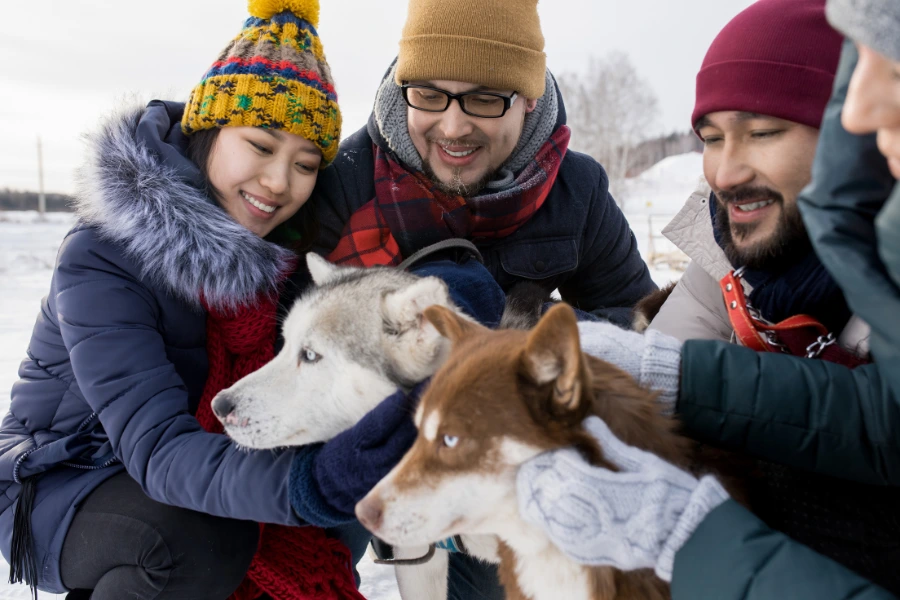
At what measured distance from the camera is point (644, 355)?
1501 millimetres

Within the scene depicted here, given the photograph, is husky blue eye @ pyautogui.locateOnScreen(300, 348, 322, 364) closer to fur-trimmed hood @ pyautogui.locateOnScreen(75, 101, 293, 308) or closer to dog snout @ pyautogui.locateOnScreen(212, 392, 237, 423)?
dog snout @ pyautogui.locateOnScreen(212, 392, 237, 423)

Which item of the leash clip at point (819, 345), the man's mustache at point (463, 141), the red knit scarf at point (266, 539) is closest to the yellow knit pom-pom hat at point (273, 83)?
the man's mustache at point (463, 141)

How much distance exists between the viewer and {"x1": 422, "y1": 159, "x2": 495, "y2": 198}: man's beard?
2545 mm

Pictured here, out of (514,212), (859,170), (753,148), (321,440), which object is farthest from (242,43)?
(859,170)

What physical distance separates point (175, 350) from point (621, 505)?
1589mm

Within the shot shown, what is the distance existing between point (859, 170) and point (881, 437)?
2.17 ft

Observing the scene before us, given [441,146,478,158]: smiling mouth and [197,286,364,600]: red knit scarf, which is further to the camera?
[441,146,478,158]: smiling mouth

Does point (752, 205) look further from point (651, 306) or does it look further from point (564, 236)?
point (564, 236)

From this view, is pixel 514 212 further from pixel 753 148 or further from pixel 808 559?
pixel 808 559

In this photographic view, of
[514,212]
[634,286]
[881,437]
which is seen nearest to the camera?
[881,437]

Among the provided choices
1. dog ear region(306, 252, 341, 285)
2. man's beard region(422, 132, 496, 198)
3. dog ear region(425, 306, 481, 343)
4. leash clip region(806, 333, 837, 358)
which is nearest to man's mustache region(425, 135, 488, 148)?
man's beard region(422, 132, 496, 198)

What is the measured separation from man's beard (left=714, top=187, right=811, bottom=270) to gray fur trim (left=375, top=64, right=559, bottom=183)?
98 centimetres

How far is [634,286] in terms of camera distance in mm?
3039

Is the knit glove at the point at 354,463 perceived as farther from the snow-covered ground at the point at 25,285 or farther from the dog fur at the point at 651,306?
the snow-covered ground at the point at 25,285
